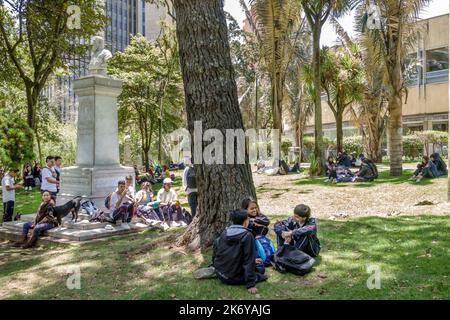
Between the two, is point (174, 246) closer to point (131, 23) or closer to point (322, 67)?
point (322, 67)

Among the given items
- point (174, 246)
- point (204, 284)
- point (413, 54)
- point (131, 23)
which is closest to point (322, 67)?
point (413, 54)

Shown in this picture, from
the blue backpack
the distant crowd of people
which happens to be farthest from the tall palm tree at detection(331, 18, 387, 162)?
the blue backpack

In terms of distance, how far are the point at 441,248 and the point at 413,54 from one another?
97.9 ft

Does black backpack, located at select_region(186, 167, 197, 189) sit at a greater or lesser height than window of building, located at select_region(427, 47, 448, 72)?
lesser

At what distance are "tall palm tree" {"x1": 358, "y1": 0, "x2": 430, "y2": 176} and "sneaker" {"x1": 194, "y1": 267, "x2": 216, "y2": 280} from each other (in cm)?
1192

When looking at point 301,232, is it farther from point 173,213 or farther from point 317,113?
point 317,113

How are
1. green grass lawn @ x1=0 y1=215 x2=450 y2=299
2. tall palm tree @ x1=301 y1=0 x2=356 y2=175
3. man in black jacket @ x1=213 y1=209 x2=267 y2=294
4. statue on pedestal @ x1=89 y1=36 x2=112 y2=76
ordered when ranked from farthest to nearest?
tall palm tree @ x1=301 y1=0 x2=356 y2=175
statue on pedestal @ x1=89 y1=36 x2=112 y2=76
man in black jacket @ x1=213 y1=209 x2=267 y2=294
green grass lawn @ x1=0 y1=215 x2=450 y2=299

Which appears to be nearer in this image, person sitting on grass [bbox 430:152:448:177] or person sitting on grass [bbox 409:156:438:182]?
person sitting on grass [bbox 409:156:438:182]

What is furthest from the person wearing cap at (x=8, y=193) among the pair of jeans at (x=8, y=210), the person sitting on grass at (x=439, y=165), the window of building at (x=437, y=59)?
the window of building at (x=437, y=59)

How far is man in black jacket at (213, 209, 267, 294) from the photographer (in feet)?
16.4

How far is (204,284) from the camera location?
517cm

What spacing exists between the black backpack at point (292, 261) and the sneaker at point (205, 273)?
837 millimetres

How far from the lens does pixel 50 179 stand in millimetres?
10781

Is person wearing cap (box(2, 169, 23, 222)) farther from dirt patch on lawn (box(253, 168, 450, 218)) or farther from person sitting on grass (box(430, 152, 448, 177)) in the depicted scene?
person sitting on grass (box(430, 152, 448, 177))
